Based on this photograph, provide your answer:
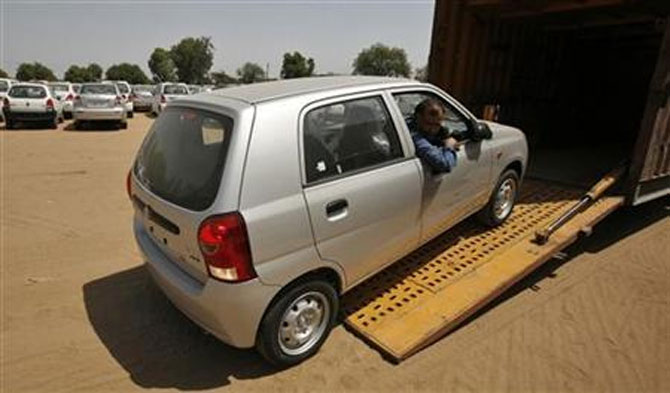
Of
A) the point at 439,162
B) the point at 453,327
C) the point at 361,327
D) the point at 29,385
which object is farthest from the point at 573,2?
the point at 29,385

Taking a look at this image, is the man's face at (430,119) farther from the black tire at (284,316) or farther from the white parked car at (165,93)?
the white parked car at (165,93)

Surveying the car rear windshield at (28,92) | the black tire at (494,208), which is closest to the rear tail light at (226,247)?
the black tire at (494,208)

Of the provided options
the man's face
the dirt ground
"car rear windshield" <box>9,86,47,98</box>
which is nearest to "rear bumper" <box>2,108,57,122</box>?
"car rear windshield" <box>9,86,47,98</box>

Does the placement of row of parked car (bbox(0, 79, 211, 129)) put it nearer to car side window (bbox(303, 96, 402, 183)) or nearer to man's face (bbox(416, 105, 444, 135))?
man's face (bbox(416, 105, 444, 135))

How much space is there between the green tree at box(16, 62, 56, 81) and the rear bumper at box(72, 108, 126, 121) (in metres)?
62.5

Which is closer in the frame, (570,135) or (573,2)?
(573,2)

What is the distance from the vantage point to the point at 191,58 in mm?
76312

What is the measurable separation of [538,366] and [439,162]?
157 cm

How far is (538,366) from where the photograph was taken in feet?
9.87

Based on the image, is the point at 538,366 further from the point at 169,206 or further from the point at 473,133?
the point at 169,206

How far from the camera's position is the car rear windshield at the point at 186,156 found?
249 centimetres

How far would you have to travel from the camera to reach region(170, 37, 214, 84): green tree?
76.3 m

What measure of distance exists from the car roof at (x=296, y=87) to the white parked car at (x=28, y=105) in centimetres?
1455

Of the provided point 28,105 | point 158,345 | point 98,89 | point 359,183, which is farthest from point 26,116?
point 359,183
